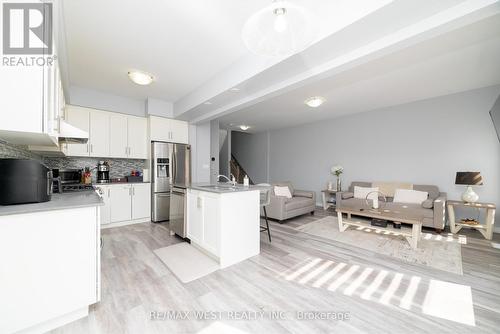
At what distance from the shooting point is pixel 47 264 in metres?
1.34

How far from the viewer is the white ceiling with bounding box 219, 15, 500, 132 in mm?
2232

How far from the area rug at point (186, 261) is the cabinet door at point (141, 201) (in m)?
1.66

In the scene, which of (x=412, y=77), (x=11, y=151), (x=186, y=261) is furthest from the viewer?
(x=412, y=77)

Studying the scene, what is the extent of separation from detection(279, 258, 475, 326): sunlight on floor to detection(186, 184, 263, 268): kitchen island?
2.06ft

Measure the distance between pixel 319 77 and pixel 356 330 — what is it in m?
2.51

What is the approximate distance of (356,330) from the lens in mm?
1398

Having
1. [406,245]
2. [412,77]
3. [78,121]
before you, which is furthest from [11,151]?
[412,77]

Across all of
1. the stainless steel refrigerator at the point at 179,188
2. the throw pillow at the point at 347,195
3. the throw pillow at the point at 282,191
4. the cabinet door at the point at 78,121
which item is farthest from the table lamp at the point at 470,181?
the cabinet door at the point at 78,121

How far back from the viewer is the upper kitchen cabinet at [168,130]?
425 centimetres

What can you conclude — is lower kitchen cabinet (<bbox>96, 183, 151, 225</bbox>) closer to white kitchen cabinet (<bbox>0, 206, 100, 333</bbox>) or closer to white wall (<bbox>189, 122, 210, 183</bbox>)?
white wall (<bbox>189, 122, 210, 183</bbox>)

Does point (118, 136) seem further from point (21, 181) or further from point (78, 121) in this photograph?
point (21, 181)

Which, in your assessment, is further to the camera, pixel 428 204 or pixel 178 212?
pixel 428 204

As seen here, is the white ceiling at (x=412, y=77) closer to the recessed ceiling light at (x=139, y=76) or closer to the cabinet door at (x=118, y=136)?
the recessed ceiling light at (x=139, y=76)

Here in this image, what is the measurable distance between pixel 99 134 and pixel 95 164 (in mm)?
697
